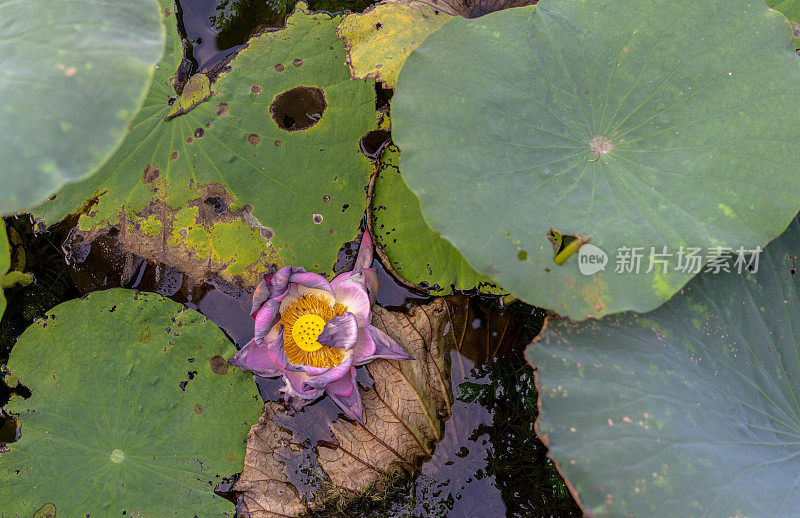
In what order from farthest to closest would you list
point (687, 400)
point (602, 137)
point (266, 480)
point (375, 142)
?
point (375, 142)
point (266, 480)
point (602, 137)
point (687, 400)

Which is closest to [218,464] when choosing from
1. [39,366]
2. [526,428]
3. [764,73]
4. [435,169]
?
[39,366]

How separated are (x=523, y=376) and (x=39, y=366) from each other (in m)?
2.37

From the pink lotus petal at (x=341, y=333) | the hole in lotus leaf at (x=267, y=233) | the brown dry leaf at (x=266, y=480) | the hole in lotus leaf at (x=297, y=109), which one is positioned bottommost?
the brown dry leaf at (x=266, y=480)

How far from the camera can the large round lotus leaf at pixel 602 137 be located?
1.85 m

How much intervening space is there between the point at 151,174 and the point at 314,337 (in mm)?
1086

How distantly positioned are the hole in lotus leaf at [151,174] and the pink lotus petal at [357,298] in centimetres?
100

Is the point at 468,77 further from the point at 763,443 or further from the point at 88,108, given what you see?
the point at 763,443

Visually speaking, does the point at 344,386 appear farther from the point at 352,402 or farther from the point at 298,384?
the point at 298,384

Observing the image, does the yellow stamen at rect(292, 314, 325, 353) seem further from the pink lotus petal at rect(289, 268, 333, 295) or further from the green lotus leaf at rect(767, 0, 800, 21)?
the green lotus leaf at rect(767, 0, 800, 21)

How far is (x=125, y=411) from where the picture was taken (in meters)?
2.38

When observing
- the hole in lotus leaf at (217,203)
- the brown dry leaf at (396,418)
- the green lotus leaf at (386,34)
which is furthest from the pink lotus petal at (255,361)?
the green lotus leaf at (386,34)

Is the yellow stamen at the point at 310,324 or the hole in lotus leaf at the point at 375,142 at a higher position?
the hole in lotus leaf at the point at 375,142

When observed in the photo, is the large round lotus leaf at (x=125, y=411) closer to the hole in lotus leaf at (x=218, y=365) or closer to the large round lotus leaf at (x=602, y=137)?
the hole in lotus leaf at (x=218, y=365)

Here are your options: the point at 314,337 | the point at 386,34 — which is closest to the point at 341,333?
the point at 314,337
